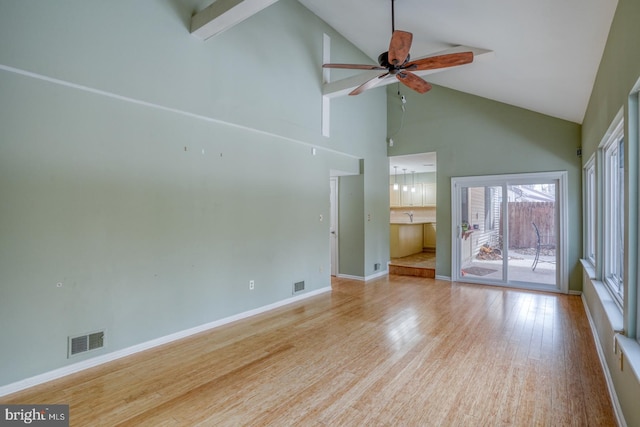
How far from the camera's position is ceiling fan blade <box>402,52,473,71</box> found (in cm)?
347

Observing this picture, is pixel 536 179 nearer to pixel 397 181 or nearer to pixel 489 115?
pixel 489 115

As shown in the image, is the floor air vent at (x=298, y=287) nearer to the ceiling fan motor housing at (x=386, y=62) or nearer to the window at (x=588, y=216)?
the ceiling fan motor housing at (x=386, y=62)

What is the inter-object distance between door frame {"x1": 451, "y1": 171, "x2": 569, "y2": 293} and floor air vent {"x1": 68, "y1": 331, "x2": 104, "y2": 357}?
230 inches

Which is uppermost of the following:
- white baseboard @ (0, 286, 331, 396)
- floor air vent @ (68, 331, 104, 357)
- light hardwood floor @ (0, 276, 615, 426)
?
floor air vent @ (68, 331, 104, 357)

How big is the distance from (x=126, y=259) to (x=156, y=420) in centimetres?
157

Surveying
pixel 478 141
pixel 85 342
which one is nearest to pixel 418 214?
pixel 478 141

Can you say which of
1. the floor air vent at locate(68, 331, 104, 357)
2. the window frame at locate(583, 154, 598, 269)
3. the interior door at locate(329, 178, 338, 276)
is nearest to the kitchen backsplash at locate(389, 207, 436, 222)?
the interior door at locate(329, 178, 338, 276)

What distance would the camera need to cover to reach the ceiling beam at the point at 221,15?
3255 millimetres

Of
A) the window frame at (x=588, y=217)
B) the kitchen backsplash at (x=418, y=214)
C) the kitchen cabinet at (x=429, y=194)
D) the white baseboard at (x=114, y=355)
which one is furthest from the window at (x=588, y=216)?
the kitchen cabinet at (x=429, y=194)

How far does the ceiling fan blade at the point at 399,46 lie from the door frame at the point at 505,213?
11.8 feet

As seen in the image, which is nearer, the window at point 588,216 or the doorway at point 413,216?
the window at point 588,216

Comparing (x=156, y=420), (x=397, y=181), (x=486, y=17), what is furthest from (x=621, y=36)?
(x=397, y=181)

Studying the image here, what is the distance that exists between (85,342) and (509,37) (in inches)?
203

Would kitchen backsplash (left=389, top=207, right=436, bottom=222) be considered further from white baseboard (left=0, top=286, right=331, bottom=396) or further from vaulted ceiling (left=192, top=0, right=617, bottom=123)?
white baseboard (left=0, top=286, right=331, bottom=396)
